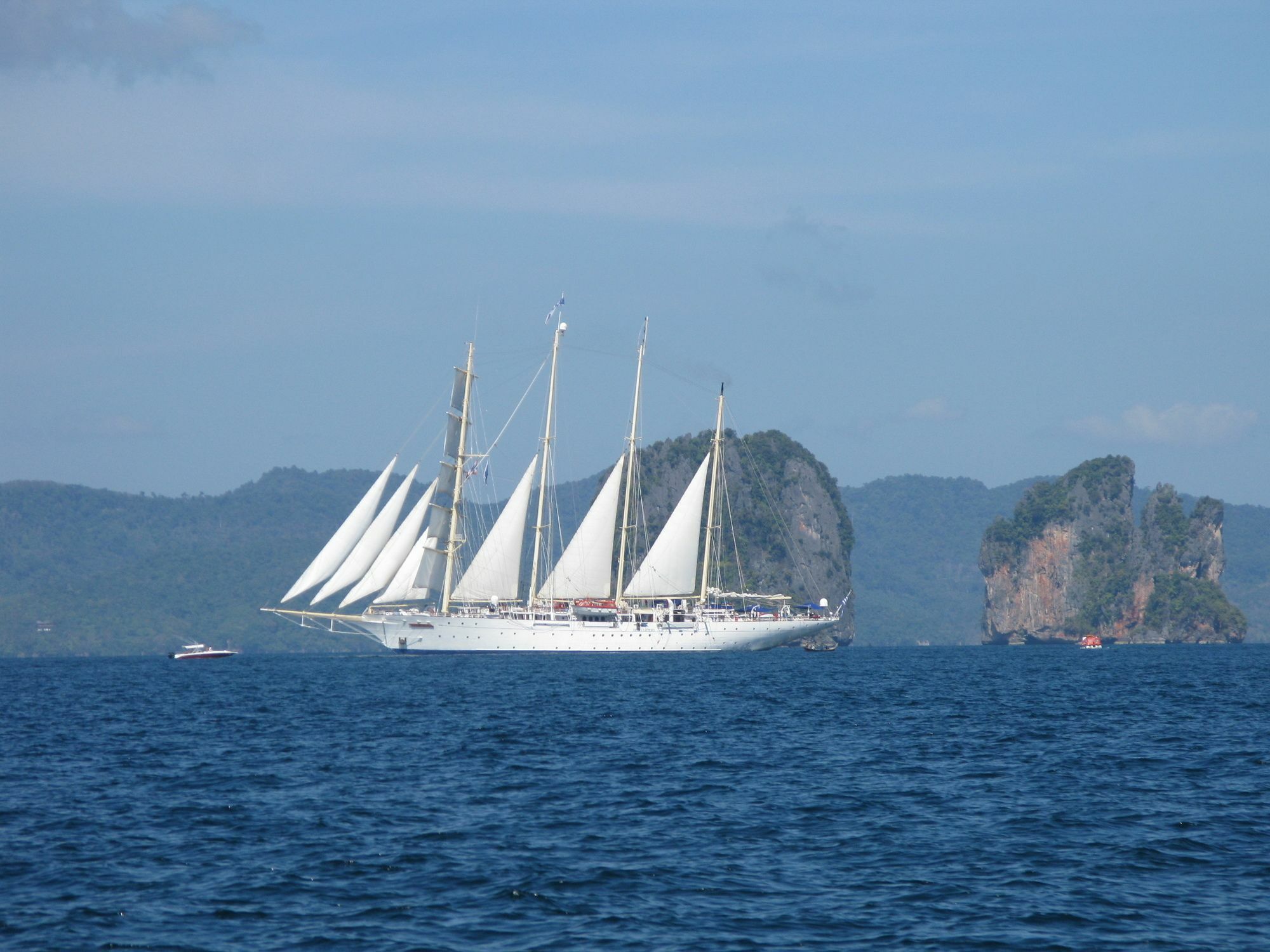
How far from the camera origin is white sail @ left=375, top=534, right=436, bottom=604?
97.6m

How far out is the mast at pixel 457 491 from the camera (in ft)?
331

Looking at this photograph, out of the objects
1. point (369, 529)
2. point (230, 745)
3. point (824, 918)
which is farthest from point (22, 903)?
point (369, 529)

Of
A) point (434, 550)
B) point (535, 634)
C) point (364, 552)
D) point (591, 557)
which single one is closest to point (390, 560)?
point (364, 552)

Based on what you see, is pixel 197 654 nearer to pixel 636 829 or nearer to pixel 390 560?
pixel 390 560

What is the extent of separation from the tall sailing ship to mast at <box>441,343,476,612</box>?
102 mm

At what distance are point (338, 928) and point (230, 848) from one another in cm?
558

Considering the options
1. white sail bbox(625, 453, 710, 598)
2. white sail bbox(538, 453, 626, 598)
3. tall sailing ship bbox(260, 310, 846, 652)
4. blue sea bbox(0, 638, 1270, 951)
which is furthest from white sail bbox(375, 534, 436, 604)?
blue sea bbox(0, 638, 1270, 951)

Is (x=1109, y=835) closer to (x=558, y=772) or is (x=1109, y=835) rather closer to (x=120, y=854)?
(x=558, y=772)

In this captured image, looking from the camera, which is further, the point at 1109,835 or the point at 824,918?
the point at 1109,835

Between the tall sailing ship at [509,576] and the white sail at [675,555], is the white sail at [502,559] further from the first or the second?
the white sail at [675,555]

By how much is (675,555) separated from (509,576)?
12.6 metres

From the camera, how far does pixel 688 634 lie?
364ft

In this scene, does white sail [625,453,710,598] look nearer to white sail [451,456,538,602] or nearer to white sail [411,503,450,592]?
white sail [451,456,538,602]

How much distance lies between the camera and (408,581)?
323 feet
